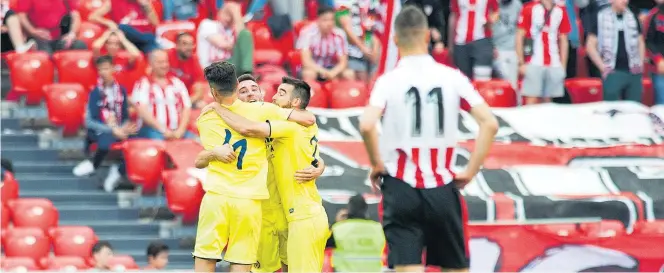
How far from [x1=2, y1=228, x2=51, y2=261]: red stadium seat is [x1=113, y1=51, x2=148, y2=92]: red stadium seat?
2.35m

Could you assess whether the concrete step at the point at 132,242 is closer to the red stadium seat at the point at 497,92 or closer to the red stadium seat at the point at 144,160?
the red stadium seat at the point at 144,160

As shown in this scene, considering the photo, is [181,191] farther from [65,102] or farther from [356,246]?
[356,246]

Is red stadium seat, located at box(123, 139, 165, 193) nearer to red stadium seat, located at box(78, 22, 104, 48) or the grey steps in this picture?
the grey steps

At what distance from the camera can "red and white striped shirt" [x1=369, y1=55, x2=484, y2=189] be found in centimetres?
833

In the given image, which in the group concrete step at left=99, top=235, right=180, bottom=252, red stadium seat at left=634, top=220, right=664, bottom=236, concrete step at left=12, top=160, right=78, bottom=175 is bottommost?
concrete step at left=99, top=235, right=180, bottom=252

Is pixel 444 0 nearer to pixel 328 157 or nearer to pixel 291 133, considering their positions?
pixel 328 157

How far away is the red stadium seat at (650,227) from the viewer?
43.3 feet

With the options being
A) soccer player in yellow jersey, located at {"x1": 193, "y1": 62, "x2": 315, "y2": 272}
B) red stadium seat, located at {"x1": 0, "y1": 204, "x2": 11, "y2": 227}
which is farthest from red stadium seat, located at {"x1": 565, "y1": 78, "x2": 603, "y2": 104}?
soccer player in yellow jersey, located at {"x1": 193, "y1": 62, "x2": 315, "y2": 272}

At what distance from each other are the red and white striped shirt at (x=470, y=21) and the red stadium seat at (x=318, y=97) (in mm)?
1751

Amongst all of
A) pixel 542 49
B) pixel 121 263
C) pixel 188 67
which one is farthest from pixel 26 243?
pixel 542 49

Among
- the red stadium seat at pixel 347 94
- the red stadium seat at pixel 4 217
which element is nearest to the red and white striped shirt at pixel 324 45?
the red stadium seat at pixel 347 94

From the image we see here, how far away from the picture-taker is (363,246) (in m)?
11.4

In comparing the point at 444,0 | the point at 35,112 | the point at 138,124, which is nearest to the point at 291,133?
the point at 138,124

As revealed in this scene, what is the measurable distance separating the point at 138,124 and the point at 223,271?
211 cm
